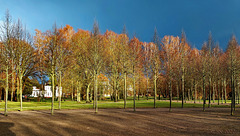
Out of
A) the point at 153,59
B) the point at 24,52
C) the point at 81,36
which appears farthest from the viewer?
the point at 81,36

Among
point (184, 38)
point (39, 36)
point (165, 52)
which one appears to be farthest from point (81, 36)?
point (184, 38)

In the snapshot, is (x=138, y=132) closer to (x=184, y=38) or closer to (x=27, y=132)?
(x=27, y=132)

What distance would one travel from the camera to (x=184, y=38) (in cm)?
2598

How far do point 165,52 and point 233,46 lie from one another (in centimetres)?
915

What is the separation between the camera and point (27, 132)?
9.88m

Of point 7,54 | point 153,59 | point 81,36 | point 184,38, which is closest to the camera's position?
point 7,54

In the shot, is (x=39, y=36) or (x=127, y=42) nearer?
(x=127, y=42)

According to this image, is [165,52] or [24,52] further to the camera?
[165,52]

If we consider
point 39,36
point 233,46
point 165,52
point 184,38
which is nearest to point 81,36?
point 39,36

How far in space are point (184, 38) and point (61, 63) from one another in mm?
16993

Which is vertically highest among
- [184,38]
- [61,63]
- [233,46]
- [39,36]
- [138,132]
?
[39,36]

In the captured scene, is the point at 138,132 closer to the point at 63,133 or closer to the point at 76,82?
the point at 63,133

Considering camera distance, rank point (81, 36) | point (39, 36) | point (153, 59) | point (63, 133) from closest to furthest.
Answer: point (63, 133) → point (153, 59) → point (81, 36) → point (39, 36)

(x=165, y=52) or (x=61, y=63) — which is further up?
(x=165, y=52)
